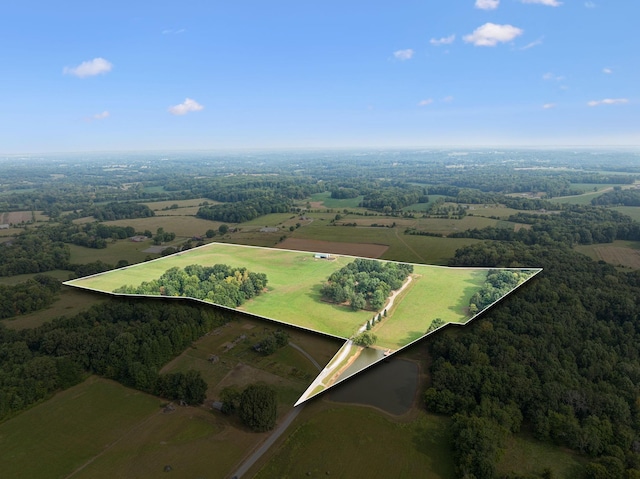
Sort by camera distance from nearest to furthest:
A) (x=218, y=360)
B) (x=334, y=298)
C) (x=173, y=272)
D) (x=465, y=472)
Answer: (x=465, y=472) → (x=218, y=360) → (x=334, y=298) → (x=173, y=272)

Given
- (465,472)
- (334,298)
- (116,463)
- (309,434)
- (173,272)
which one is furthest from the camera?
(173,272)

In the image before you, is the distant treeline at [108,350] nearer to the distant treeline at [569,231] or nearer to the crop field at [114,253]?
the crop field at [114,253]

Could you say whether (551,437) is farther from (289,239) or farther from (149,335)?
(289,239)

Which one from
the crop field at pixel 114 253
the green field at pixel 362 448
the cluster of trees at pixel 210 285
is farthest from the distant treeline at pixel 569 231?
the crop field at pixel 114 253

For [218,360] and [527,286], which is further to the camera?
[527,286]

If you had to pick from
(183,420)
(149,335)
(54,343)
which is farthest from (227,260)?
(183,420)

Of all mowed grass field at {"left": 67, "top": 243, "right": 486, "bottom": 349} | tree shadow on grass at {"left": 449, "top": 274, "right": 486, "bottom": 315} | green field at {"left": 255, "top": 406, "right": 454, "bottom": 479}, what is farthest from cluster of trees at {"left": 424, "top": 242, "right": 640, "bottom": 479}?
mowed grass field at {"left": 67, "top": 243, "right": 486, "bottom": 349}
